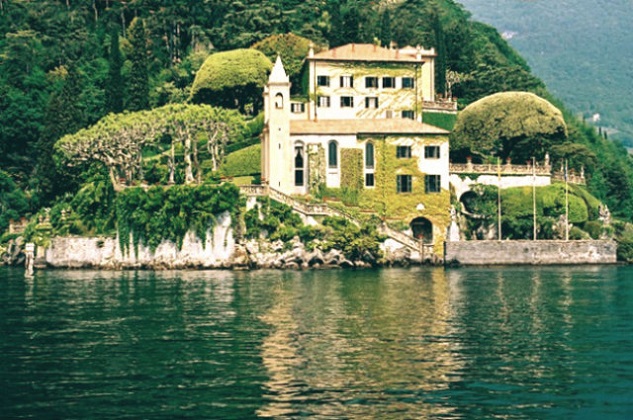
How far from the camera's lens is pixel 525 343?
37094 mm

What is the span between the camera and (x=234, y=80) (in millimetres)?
102562

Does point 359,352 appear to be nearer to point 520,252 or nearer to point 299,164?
point 520,252

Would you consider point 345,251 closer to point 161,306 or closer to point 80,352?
point 161,306

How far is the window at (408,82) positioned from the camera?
94.4m

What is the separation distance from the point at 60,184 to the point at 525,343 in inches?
2437

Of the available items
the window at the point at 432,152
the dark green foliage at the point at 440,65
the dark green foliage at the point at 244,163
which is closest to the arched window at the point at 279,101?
the dark green foliage at the point at 244,163

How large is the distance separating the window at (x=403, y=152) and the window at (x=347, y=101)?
32.1ft

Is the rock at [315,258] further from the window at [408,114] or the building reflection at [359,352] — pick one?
the window at [408,114]

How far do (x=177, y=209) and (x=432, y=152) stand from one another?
2126cm

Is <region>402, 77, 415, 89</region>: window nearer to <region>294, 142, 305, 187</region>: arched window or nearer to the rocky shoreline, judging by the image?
<region>294, 142, 305, 187</region>: arched window

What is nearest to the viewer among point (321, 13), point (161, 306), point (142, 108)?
point (161, 306)

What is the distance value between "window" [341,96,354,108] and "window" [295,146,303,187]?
1031cm

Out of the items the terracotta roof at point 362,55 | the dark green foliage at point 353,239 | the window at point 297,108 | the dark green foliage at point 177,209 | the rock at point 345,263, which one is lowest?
the rock at point 345,263

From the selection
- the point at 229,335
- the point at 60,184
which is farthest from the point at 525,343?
the point at 60,184
